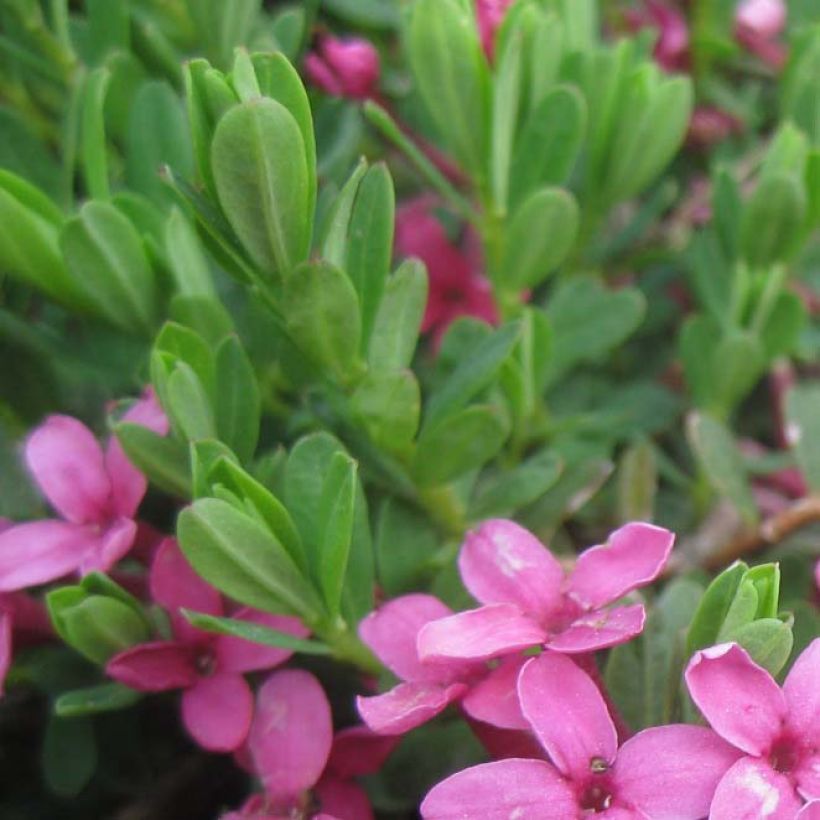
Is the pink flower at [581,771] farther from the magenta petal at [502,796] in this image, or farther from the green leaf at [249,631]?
the green leaf at [249,631]

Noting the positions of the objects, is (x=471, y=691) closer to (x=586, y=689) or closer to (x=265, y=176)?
(x=586, y=689)

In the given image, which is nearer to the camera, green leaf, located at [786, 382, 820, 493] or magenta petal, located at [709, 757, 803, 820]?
magenta petal, located at [709, 757, 803, 820]

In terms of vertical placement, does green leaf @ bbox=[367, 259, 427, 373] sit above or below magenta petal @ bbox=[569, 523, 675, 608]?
above

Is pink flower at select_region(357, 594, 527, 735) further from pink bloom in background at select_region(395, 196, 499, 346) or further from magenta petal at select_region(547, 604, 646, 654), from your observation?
pink bloom in background at select_region(395, 196, 499, 346)

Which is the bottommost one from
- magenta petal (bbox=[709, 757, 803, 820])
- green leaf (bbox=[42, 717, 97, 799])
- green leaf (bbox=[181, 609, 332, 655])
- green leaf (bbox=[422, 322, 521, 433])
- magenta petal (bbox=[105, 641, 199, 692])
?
green leaf (bbox=[42, 717, 97, 799])

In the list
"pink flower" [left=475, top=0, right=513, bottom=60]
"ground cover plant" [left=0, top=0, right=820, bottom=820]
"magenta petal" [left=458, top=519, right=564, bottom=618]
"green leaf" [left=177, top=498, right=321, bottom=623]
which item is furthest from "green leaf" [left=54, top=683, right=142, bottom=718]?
"pink flower" [left=475, top=0, right=513, bottom=60]

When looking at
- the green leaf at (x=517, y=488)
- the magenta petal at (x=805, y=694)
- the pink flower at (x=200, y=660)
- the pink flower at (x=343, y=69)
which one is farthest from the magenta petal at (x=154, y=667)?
the pink flower at (x=343, y=69)

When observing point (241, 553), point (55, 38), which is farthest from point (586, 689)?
point (55, 38)

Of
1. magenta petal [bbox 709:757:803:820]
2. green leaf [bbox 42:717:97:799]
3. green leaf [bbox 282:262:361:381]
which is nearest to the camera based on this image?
magenta petal [bbox 709:757:803:820]
